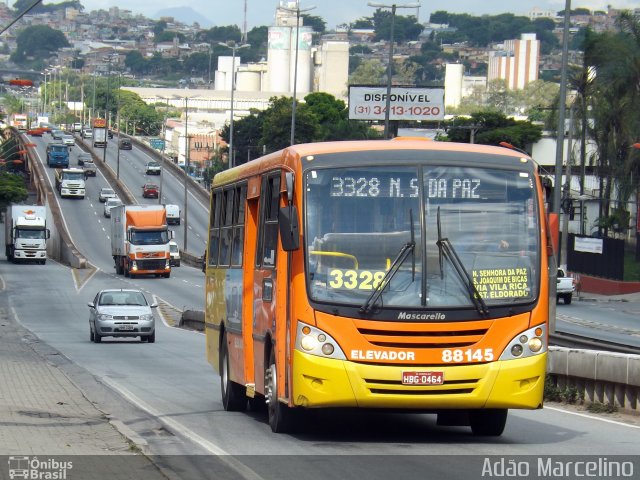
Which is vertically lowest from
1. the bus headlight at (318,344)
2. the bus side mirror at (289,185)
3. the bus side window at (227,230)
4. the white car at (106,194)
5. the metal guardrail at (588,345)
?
the white car at (106,194)

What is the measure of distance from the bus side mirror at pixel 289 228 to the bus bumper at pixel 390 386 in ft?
3.29

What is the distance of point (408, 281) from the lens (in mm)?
12820

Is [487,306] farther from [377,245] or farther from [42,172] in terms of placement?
[42,172]

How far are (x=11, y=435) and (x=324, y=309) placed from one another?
128 inches

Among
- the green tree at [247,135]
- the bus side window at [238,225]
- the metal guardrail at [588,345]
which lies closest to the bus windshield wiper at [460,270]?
the bus side window at [238,225]

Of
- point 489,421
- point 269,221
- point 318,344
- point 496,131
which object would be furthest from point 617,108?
point 318,344

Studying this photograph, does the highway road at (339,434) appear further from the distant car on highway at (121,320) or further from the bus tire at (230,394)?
the distant car on highway at (121,320)

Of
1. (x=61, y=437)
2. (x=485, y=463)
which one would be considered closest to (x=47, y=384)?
(x=61, y=437)

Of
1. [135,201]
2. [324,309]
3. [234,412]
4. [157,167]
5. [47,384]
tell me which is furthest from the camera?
[157,167]

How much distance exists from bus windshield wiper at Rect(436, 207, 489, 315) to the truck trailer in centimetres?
5767

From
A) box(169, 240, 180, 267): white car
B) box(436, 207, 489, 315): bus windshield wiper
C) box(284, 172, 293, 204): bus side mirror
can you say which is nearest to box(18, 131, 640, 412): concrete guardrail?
box(436, 207, 489, 315): bus windshield wiper

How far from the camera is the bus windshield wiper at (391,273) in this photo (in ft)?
41.7

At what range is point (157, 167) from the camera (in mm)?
138125

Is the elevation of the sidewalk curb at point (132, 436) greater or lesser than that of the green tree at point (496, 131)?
lesser
